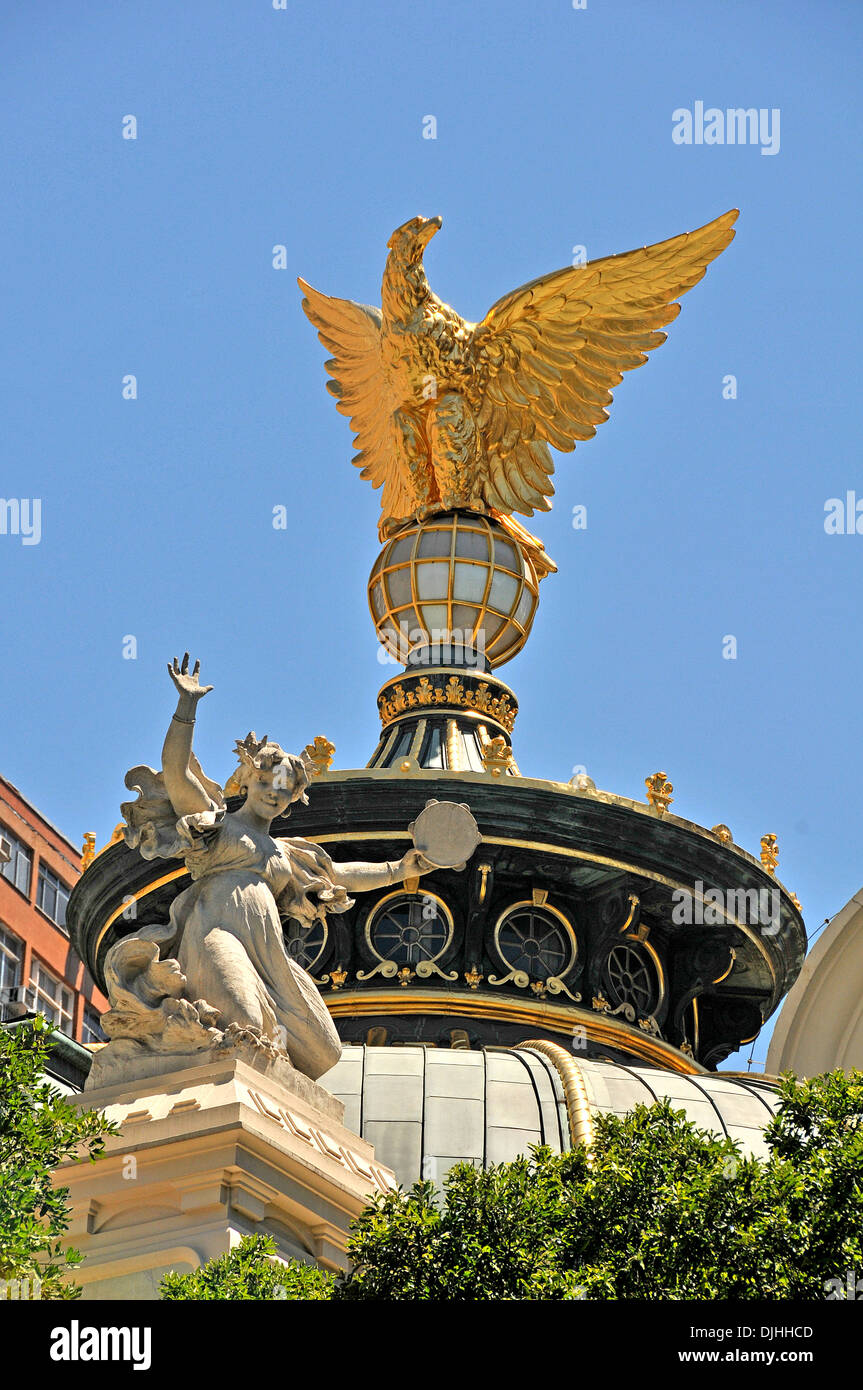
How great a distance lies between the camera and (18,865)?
6600cm

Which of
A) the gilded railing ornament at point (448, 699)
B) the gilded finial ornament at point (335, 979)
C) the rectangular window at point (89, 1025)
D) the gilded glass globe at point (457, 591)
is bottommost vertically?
the gilded finial ornament at point (335, 979)

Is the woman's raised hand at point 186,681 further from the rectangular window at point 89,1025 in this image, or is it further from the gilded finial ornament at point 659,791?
the rectangular window at point 89,1025

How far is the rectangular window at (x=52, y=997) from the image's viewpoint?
65688mm

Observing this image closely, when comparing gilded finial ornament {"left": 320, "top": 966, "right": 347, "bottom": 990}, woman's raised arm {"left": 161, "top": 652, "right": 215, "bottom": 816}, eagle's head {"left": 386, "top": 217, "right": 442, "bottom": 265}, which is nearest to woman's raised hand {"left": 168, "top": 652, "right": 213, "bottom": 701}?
woman's raised arm {"left": 161, "top": 652, "right": 215, "bottom": 816}

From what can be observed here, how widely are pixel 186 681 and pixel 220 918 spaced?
6.18ft

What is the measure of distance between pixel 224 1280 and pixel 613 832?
1535 centimetres

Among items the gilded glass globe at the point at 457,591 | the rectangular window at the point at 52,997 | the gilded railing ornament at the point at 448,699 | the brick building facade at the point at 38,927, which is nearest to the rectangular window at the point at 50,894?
the brick building facade at the point at 38,927

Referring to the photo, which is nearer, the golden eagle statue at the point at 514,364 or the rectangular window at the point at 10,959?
the golden eagle statue at the point at 514,364

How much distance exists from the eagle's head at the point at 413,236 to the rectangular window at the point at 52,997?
104 ft

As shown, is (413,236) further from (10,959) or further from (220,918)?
(10,959)

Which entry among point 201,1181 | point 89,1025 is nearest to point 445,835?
point 201,1181

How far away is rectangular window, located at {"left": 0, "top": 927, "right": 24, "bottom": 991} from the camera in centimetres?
6380

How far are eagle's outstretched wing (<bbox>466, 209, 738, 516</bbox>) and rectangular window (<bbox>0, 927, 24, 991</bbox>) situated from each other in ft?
94.6

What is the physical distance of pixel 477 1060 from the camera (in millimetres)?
29234
